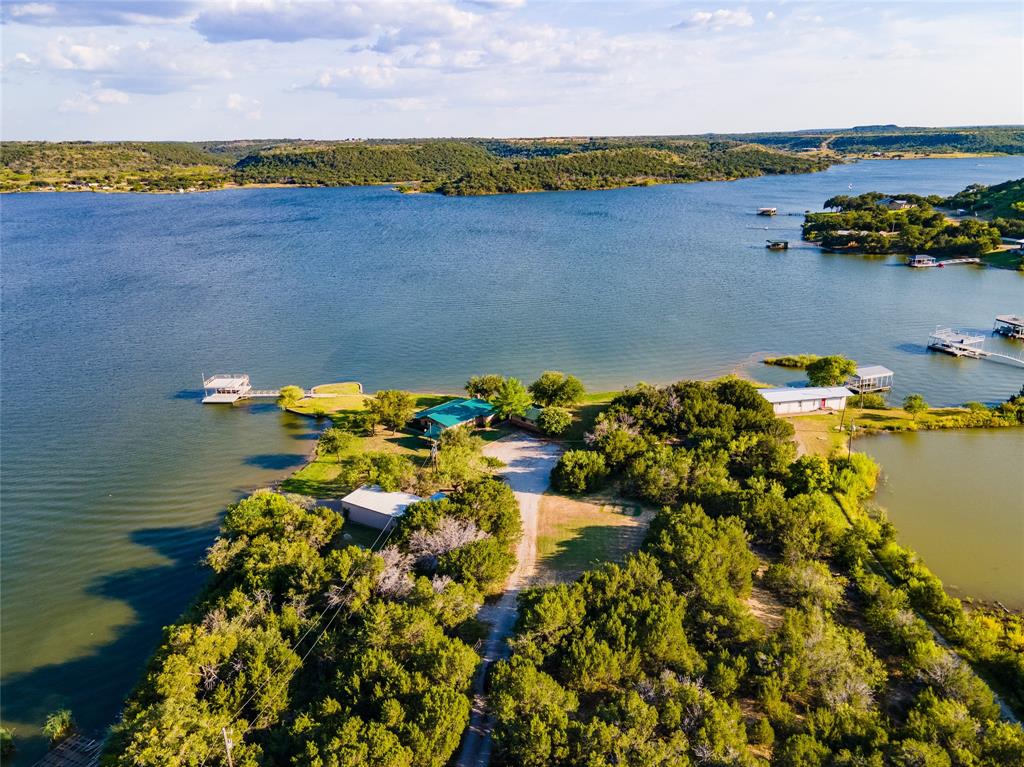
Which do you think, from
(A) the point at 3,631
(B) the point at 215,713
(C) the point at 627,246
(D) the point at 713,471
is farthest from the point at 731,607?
(C) the point at 627,246

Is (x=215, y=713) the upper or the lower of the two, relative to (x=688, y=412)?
lower

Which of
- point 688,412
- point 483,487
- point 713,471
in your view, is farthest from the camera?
point 688,412

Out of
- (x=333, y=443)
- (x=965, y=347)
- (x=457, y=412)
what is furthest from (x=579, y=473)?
(x=965, y=347)

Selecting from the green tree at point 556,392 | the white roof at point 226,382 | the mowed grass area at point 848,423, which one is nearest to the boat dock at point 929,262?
the mowed grass area at point 848,423

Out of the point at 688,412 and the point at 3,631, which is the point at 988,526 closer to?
the point at 688,412

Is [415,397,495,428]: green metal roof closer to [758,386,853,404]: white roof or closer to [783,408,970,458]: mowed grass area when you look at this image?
[758,386,853,404]: white roof

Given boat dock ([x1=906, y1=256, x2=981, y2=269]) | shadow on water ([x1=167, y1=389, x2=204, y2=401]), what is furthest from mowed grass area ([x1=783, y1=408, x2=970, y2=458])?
boat dock ([x1=906, y1=256, x2=981, y2=269])

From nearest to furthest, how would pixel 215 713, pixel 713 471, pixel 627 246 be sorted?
pixel 215 713 < pixel 713 471 < pixel 627 246
